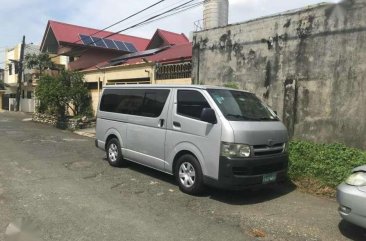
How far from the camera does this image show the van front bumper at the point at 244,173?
6.71 metres

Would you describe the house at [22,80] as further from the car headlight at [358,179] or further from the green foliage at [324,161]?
the car headlight at [358,179]

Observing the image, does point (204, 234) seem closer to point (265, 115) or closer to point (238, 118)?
point (238, 118)

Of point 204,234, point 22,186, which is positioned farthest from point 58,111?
point 204,234

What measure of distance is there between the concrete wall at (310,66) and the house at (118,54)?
158 inches

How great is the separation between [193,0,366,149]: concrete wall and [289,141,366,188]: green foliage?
841mm

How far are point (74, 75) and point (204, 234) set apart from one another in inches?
773

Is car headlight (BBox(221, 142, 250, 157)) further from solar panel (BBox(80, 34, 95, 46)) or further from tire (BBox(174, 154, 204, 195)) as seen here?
solar panel (BBox(80, 34, 95, 46))

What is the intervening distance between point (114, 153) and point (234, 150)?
13.1 feet

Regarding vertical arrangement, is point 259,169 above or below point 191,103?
below

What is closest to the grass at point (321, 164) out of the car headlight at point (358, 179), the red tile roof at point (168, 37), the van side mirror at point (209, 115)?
the car headlight at point (358, 179)

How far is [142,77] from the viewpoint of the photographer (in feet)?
62.0

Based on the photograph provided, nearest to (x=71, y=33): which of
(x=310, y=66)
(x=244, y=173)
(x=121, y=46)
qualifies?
(x=121, y=46)

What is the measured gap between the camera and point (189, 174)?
744 centimetres

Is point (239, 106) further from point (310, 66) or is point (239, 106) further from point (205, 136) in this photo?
point (310, 66)
